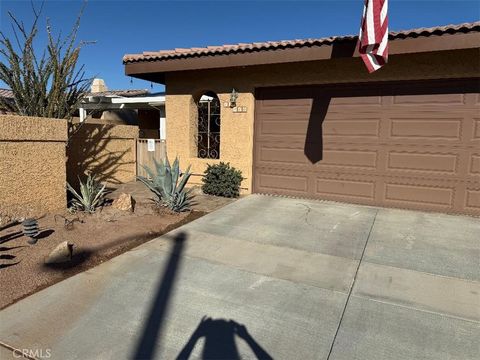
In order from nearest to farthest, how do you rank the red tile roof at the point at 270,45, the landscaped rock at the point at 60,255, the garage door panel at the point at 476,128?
1. the landscaped rock at the point at 60,255
2. the red tile roof at the point at 270,45
3. the garage door panel at the point at 476,128

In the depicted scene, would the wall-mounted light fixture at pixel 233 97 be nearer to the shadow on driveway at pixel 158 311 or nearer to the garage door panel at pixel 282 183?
the garage door panel at pixel 282 183

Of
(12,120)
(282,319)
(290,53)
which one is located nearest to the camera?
(282,319)

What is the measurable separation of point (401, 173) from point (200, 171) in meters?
4.71

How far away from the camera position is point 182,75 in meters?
8.96

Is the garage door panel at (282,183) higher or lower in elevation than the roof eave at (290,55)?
lower

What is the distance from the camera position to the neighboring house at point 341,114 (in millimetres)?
6461

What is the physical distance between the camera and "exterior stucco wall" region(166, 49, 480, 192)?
650 centimetres

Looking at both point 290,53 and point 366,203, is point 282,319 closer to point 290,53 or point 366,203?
point 366,203

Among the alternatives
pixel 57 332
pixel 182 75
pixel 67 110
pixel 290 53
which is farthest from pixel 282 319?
pixel 182 75

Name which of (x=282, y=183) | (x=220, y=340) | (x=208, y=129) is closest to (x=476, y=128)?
(x=282, y=183)

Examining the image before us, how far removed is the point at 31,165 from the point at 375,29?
6.02 metres

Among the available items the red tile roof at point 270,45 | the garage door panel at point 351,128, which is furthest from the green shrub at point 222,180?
the red tile roof at point 270,45

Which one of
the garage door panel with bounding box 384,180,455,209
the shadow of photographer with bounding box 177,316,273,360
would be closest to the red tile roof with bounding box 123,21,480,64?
the garage door panel with bounding box 384,180,455,209

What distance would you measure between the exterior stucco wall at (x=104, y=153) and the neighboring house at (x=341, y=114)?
188cm
